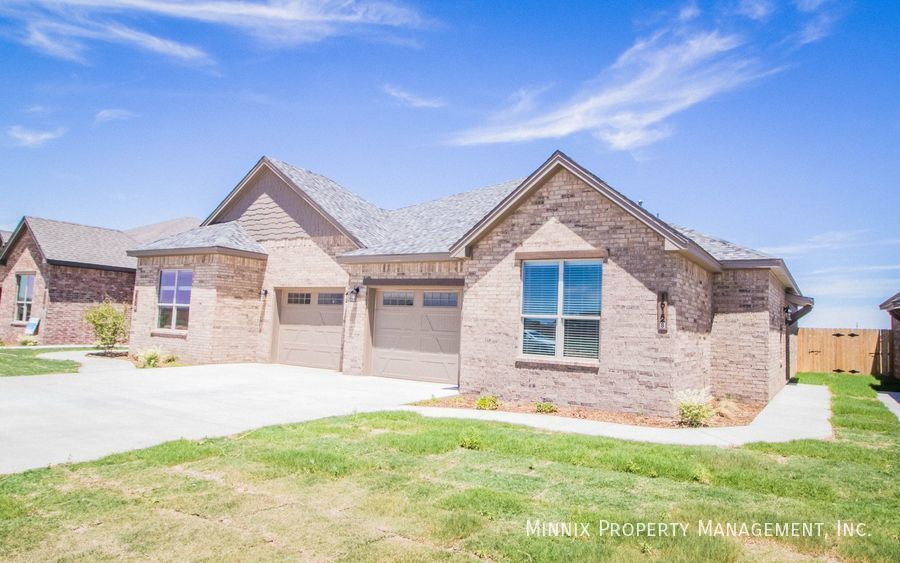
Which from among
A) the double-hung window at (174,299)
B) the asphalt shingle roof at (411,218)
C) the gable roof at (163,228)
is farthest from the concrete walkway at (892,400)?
the gable roof at (163,228)

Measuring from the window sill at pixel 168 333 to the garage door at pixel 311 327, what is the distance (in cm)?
329

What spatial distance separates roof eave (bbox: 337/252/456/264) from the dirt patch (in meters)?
4.06

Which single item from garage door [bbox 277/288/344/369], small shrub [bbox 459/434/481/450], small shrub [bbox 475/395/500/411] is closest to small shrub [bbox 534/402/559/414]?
small shrub [bbox 475/395/500/411]

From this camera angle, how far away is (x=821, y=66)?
12.2 metres

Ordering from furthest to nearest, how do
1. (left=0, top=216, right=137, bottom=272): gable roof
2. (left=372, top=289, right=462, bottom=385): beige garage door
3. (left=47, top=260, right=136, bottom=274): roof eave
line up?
(left=0, top=216, right=137, bottom=272): gable roof, (left=47, top=260, right=136, bottom=274): roof eave, (left=372, top=289, right=462, bottom=385): beige garage door

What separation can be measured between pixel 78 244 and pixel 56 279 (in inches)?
103

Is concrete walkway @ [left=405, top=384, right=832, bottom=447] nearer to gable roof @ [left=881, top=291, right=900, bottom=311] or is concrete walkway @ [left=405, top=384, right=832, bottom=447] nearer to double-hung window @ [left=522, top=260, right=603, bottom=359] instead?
double-hung window @ [left=522, top=260, right=603, bottom=359]

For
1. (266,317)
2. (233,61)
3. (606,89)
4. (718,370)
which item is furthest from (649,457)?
(266,317)

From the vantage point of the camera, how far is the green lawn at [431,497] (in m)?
4.23

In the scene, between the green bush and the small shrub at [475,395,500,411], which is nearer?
the small shrub at [475,395,500,411]

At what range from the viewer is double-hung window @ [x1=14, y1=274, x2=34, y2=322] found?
86.5 ft

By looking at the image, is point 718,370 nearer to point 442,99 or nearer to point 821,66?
point 821,66

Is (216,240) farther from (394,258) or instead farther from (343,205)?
(394,258)

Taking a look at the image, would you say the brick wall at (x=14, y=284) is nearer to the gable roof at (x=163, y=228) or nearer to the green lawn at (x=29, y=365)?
the green lawn at (x=29, y=365)
